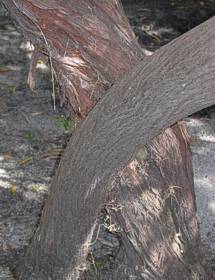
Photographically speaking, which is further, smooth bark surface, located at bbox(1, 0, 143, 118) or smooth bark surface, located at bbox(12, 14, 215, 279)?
smooth bark surface, located at bbox(1, 0, 143, 118)

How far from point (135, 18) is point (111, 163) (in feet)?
16.9

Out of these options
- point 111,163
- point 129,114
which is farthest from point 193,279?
point 129,114

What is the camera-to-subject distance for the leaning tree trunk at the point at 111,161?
279 centimetres

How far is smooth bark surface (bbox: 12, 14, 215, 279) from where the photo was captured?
2.37 meters

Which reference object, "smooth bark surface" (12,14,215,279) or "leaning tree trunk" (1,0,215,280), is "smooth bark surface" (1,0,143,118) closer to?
"leaning tree trunk" (1,0,215,280)

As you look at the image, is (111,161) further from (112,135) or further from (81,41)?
(81,41)

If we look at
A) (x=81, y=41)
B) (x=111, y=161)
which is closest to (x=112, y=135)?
(x=111, y=161)

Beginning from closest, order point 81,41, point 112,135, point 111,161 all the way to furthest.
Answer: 1. point 112,135
2. point 111,161
3. point 81,41

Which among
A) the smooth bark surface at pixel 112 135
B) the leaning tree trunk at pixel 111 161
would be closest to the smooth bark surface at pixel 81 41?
the leaning tree trunk at pixel 111 161

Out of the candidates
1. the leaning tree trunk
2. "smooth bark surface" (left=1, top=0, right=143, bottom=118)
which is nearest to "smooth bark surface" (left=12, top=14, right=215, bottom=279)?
the leaning tree trunk

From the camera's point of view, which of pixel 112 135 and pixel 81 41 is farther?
pixel 81 41

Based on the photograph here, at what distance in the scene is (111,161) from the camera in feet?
9.67

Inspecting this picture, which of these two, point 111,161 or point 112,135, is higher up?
point 112,135

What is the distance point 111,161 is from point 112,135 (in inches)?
6.2
